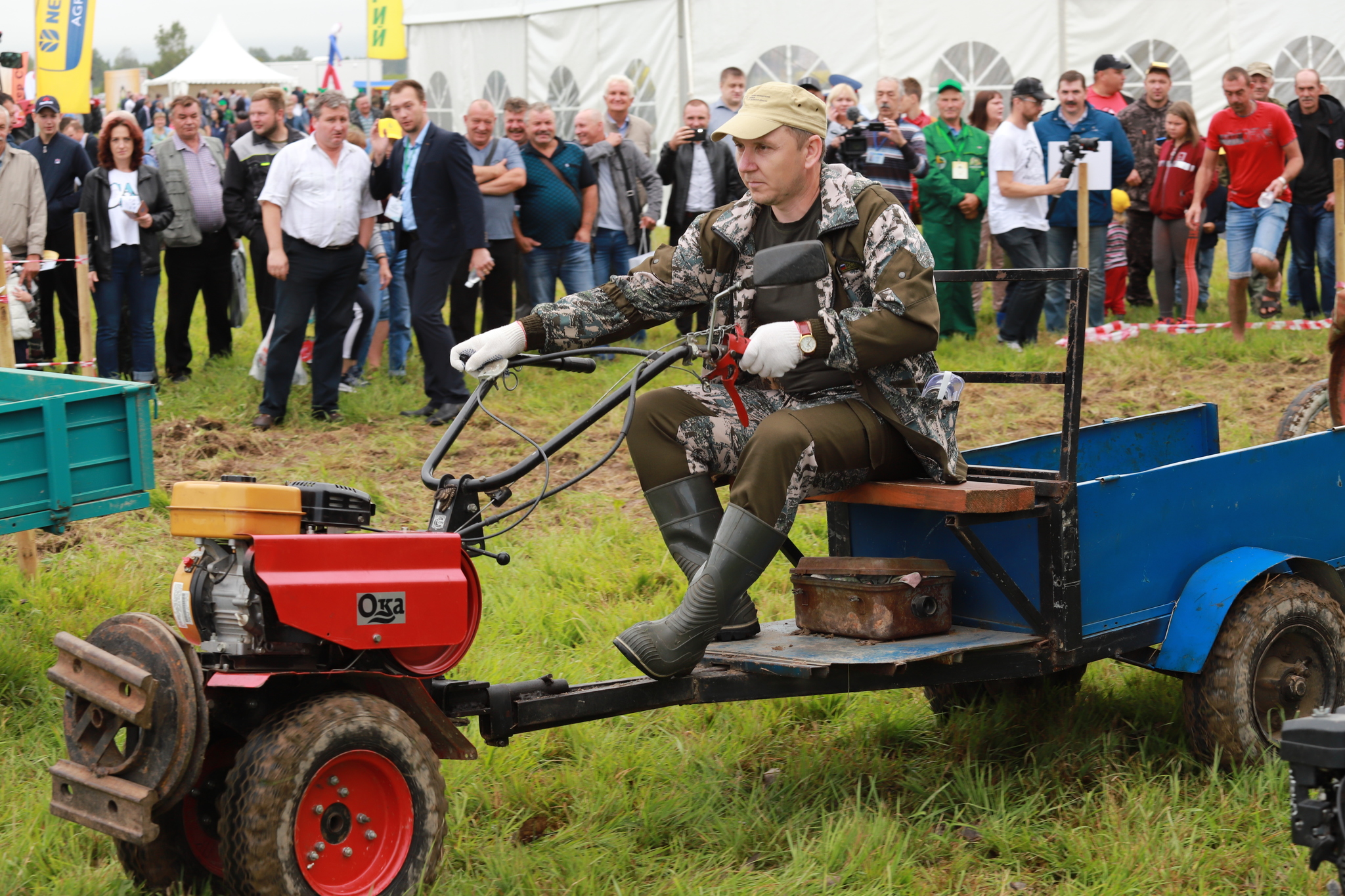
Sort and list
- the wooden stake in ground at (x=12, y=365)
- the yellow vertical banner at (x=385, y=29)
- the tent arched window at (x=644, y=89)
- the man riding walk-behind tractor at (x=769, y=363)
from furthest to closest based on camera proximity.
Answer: the yellow vertical banner at (x=385, y=29)
the tent arched window at (x=644, y=89)
the wooden stake in ground at (x=12, y=365)
the man riding walk-behind tractor at (x=769, y=363)

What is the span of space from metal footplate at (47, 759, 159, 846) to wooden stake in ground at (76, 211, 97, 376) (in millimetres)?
5011

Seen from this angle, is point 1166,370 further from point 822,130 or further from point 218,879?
point 218,879

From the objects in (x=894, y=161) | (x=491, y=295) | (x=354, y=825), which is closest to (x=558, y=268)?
(x=491, y=295)

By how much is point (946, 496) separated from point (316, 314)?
22.0 feet

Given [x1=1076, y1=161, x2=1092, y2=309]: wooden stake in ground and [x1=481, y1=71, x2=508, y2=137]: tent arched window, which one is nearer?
[x1=1076, y1=161, x2=1092, y2=309]: wooden stake in ground

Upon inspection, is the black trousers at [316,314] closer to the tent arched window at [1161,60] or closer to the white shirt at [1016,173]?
the white shirt at [1016,173]

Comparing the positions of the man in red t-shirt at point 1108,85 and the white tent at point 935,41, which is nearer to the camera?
the man in red t-shirt at point 1108,85

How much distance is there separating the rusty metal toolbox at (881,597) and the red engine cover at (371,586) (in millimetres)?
1207

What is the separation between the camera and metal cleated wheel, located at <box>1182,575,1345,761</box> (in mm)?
4109

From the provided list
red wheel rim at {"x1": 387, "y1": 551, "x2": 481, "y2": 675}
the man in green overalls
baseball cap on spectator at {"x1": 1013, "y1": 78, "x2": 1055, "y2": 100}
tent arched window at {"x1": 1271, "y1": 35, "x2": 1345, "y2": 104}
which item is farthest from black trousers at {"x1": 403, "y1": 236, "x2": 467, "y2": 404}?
tent arched window at {"x1": 1271, "y1": 35, "x2": 1345, "y2": 104}

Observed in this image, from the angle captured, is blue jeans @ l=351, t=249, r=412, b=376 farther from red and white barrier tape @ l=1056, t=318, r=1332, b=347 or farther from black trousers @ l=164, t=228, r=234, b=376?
red and white barrier tape @ l=1056, t=318, r=1332, b=347

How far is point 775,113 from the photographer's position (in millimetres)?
3984

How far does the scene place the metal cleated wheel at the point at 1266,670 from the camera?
4.11 m

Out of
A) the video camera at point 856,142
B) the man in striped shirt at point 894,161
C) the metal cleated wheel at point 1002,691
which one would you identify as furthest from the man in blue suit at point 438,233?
the metal cleated wheel at point 1002,691
